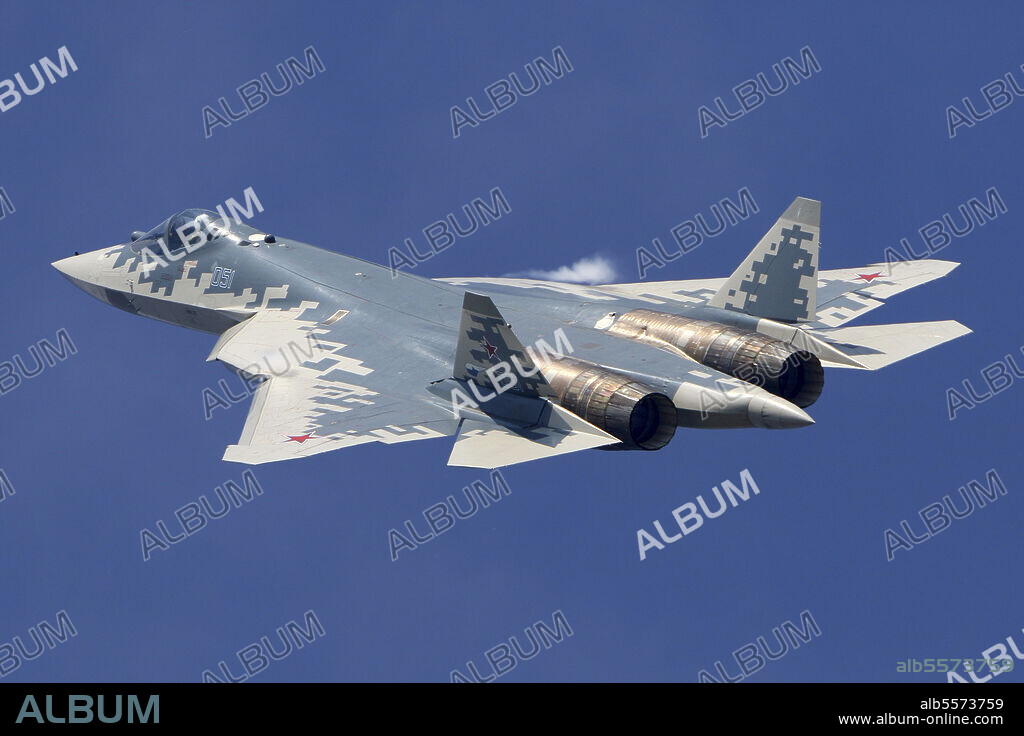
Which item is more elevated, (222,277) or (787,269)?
(222,277)

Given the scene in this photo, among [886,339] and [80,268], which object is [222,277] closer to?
[80,268]

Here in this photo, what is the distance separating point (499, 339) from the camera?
33969 mm

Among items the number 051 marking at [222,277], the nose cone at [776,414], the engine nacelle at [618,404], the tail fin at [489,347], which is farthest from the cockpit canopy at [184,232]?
the nose cone at [776,414]

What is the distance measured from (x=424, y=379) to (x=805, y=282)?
8840mm

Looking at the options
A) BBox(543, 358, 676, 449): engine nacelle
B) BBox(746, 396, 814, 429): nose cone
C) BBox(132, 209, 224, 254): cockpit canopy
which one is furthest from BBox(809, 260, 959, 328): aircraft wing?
BBox(132, 209, 224, 254): cockpit canopy

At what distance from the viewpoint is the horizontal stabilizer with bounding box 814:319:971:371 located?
3681cm

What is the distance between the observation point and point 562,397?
34.5 meters

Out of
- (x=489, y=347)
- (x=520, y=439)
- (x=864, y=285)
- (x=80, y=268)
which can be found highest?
(x=80, y=268)

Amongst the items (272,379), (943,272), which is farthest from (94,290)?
(943,272)

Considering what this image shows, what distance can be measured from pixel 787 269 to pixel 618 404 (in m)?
6.60

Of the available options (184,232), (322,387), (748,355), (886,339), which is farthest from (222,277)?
(886,339)

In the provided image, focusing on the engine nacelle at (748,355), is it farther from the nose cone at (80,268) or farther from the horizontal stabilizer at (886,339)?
the nose cone at (80,268)

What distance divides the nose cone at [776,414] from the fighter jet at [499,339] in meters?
A: 0.04

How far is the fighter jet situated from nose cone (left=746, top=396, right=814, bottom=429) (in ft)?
0.13
